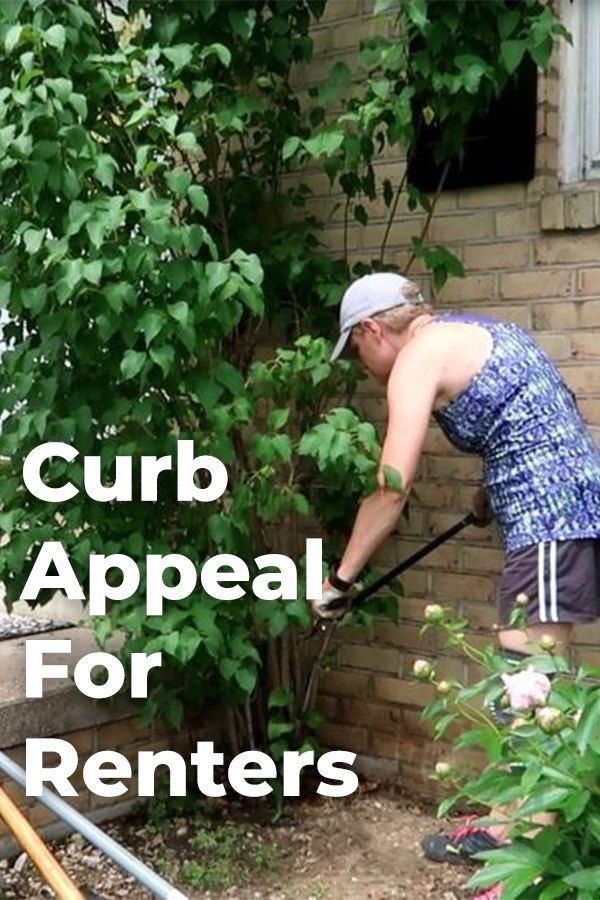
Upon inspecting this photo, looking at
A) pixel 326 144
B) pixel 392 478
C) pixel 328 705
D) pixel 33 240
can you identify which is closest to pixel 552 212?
pixel 326 144

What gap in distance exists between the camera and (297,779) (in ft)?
13.4

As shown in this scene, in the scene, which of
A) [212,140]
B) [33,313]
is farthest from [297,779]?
[212,140]

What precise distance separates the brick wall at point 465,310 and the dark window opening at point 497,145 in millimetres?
33

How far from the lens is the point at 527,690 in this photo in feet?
6.74

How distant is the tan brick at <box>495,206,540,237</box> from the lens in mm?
3820

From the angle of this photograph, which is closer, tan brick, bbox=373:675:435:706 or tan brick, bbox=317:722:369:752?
tan brick, bbox=373:675:435:706

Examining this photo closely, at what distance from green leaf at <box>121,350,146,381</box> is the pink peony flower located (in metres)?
1.51

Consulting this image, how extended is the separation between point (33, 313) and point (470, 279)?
136 cm

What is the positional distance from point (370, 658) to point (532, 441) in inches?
52.3

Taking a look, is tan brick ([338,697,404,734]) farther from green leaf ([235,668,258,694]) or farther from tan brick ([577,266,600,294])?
tan brick ([577,266,600,294])

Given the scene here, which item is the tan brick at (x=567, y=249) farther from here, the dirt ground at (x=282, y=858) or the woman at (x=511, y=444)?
the dirt ground at (x=282, y=858)

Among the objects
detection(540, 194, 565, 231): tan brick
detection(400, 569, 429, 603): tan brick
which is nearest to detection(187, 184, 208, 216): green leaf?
detection(540, 194, 565, 231): tan brick

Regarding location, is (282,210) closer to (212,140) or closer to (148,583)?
(212,140)

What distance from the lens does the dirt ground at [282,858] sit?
3533mm
